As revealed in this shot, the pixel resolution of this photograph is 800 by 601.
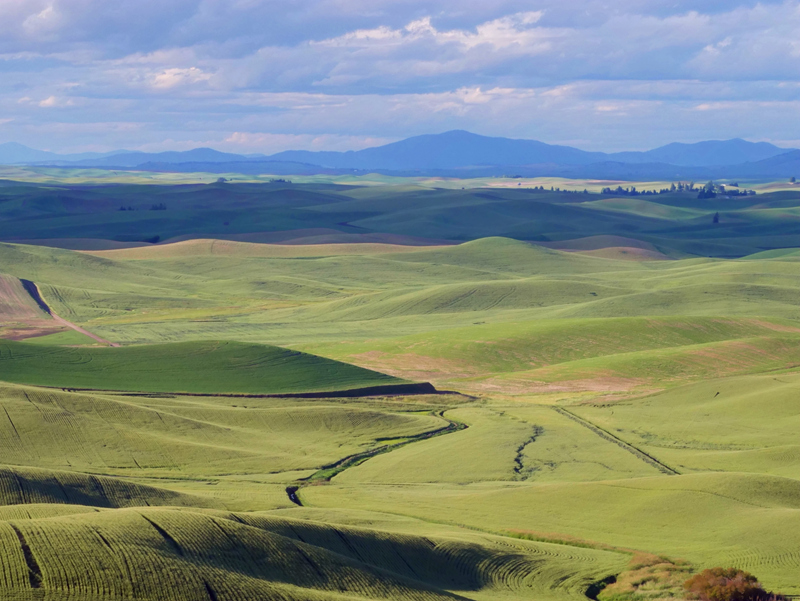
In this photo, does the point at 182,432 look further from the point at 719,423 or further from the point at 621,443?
the point at 719,423

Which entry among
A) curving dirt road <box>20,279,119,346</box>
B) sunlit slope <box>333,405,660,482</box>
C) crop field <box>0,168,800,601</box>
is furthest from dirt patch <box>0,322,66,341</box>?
sunlit slope <box>333,405,660,482</box>

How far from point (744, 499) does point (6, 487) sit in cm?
2914

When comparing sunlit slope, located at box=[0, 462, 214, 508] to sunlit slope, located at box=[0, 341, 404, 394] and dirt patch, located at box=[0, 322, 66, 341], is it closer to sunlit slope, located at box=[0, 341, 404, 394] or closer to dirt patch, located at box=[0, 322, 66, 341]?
sunlit slope, located at box=[0, 341, 404, 394]

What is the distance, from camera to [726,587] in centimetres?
2805

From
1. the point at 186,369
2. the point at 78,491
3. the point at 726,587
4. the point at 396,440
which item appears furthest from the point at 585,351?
the point at 78,491

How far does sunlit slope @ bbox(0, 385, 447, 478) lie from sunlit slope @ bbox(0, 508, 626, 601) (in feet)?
53.6

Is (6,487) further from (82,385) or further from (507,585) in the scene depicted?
(82,385)

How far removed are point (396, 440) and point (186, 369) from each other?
2168 centimetres

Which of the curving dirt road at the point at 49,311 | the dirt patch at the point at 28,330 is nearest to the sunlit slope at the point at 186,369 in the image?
the curving dirt road at the point at 49,311

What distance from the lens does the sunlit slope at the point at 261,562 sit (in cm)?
2102

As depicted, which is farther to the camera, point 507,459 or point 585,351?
point 585,351

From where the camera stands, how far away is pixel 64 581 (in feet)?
67.2

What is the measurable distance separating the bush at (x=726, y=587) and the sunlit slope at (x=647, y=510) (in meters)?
3.14

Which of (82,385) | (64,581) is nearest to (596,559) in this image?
(64,581)
